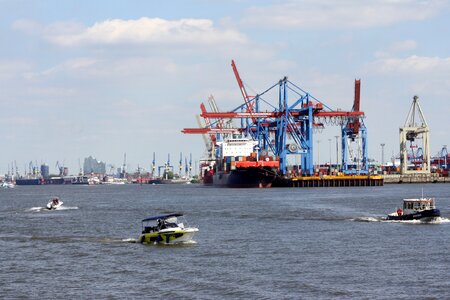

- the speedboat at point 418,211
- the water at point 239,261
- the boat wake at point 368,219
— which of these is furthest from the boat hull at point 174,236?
the boat wake at point 368,219

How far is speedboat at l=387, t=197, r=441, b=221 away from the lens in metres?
72.9

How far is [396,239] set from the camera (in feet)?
197

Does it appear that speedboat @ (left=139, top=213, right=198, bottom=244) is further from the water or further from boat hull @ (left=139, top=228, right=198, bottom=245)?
the water

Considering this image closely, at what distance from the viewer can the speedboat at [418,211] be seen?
72.9 m

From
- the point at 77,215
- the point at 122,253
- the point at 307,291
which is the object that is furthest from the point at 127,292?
the point at 77,215

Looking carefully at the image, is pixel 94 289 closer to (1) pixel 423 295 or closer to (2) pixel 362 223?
(1) pixel 423 295

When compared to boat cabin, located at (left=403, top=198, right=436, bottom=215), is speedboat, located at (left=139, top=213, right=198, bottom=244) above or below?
below

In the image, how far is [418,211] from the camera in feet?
242

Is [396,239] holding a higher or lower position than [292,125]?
lower

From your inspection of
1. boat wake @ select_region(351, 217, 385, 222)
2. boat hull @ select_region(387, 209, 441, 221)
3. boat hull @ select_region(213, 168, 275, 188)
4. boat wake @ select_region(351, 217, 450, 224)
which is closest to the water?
boat wake @ select_region(351, 217, 385, 222)

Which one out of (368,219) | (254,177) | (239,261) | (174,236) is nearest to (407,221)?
(368,219)

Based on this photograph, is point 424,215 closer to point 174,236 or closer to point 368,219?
point 368,219

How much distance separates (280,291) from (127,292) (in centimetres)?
714

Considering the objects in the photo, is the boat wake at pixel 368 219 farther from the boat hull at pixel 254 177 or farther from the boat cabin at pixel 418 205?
the boat hull at pixel 254 177
